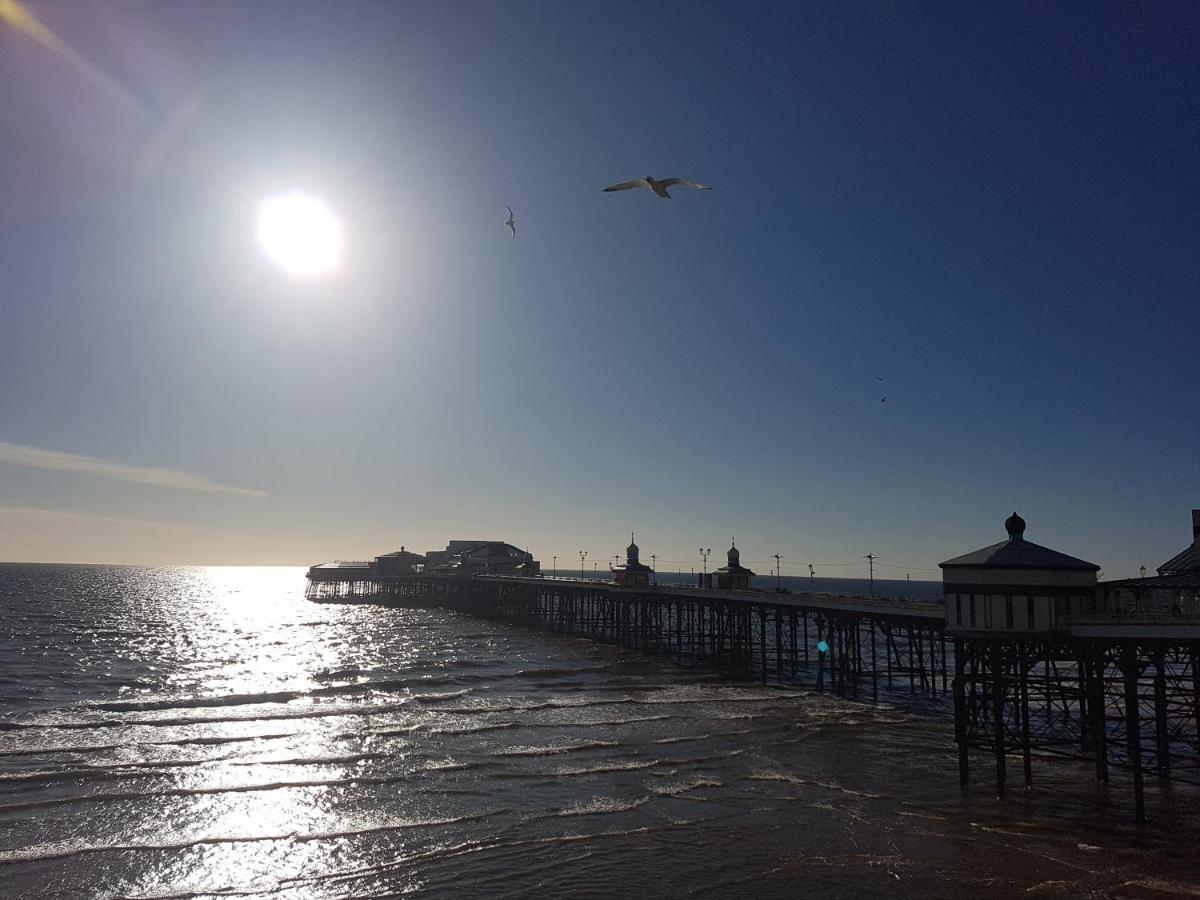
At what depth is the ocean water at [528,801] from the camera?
17.0m

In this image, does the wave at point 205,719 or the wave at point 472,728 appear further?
the wave at point 472,728

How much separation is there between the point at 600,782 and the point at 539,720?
997 centimetres

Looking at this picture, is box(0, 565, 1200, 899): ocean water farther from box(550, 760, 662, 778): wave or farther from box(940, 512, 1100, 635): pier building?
box(940, 512, 1100, 635): pier building

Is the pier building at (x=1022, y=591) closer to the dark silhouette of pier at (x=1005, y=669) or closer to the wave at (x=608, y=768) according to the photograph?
the dark silhouette of pier at (x=1005, y=669)

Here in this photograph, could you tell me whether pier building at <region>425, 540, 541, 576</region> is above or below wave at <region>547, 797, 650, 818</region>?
above

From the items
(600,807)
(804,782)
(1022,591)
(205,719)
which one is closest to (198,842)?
(600,807)

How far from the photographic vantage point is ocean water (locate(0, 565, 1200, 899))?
16953mm

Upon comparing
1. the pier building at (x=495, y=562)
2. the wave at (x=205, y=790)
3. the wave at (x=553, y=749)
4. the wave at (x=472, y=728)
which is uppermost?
the pier building at (x=495, y=562)

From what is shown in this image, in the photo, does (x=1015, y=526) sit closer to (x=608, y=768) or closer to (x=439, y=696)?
(x=608, y=768)

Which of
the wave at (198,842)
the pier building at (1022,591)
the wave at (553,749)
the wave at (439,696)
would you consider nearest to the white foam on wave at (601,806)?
the wave at (198,842)

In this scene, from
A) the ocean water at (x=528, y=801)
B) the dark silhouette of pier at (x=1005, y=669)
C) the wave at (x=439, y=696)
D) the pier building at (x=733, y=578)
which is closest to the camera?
the ocean water at (x=528, y=801)

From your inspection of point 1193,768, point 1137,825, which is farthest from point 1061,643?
→ point 1193,768

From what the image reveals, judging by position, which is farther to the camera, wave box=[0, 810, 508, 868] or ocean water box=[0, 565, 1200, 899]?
wave box=[0, 810, 508, 868]

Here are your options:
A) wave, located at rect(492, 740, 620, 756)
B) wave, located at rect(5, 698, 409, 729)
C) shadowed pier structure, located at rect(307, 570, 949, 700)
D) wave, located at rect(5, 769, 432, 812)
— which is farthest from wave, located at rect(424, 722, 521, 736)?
shadowed pier structure, located at rect(307, 570, 949, 700)
